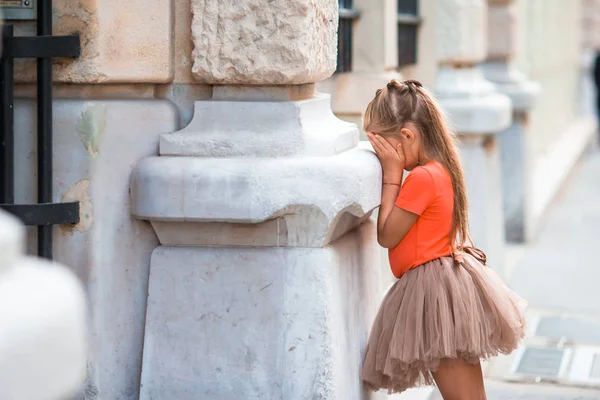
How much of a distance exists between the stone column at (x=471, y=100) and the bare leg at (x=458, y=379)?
337 cm

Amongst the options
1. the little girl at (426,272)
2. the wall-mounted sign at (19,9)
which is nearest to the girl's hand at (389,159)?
the little girl at (426,272)

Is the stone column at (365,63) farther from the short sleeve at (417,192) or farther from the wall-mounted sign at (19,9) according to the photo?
the wall-mounted sign at (19,9)

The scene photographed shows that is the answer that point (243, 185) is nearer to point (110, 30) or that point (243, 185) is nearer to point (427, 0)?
point (110, 30)

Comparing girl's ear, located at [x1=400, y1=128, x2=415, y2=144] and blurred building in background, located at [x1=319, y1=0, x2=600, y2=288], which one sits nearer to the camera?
girl's ear, located at [x1=400, y1=128, x2=415, y2=144]

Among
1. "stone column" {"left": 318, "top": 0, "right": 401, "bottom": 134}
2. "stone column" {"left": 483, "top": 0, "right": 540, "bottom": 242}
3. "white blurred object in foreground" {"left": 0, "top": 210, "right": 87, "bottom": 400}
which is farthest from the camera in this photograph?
"stone column" {"left": 483, "top": 0, "right": 540, "bottom": 242}

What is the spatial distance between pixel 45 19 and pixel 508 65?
267 inches

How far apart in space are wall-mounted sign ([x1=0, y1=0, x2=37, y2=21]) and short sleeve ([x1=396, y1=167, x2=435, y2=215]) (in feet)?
3.79

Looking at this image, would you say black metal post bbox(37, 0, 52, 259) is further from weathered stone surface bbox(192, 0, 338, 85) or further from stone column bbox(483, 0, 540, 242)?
stone column bbox(483, 0, 540, 242)

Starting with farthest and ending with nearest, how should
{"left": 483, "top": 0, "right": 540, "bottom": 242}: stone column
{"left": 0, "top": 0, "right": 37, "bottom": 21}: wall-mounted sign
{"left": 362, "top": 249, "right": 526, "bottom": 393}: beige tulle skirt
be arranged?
1. {"left": 483, "top": 0, "right": 540, "bottom": 242}: stone column
2. {"left": 362, "top": 249, "right": 526, "bottom": 393}: beige tulle skirt
3. {"left": 0, "top": 0, "right": 37, "bottom": 21}: wall-mounted sign

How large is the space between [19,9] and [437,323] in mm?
1468

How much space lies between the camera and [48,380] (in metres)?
1.48

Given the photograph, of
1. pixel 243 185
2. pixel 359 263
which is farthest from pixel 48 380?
pixel 359 263

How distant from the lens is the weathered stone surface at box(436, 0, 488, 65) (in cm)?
663

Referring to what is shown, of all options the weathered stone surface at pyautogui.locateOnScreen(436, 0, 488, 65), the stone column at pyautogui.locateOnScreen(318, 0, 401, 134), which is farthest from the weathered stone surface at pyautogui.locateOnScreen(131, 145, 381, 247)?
the weathered stone surface at pyautogui.locateOnScreen(436, 0, 488, 65)
